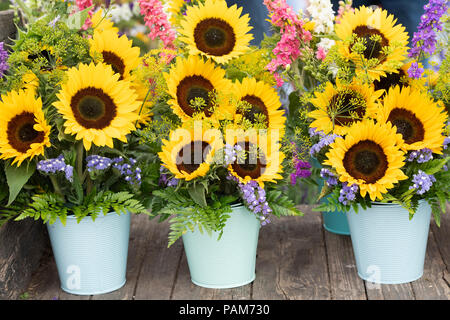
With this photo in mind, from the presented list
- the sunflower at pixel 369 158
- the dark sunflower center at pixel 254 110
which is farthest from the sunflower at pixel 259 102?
the sunflower at pixel 369 158

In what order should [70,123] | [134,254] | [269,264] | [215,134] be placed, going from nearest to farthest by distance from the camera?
1. [70,123]
2. [215,134]
3. [269,264]
4. [134,254]

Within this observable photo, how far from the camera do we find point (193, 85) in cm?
194

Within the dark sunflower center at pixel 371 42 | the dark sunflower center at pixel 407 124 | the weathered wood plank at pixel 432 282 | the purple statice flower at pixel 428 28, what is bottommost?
Answer: the weathered wood plank at pixel 432 282

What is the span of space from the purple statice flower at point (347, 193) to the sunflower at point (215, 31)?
518mm

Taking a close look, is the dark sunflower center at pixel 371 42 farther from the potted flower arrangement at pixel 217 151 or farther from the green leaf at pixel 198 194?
the green leaf at pixel 198 194

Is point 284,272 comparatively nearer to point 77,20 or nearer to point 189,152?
point 189,152

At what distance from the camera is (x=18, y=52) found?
1837 millimetres

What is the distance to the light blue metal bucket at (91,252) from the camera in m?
1.90

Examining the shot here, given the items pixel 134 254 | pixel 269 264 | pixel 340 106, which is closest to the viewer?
pixel 340 106

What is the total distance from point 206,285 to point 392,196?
0.63 m

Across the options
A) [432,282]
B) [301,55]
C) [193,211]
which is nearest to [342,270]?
[432,282]

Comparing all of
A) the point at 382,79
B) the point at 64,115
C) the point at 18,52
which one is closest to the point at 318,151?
the point at 382,79

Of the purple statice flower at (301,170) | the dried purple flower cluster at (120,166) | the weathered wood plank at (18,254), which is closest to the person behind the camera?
the dried purple flower cluster at (120,166)

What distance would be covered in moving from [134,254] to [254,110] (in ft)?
2.39
